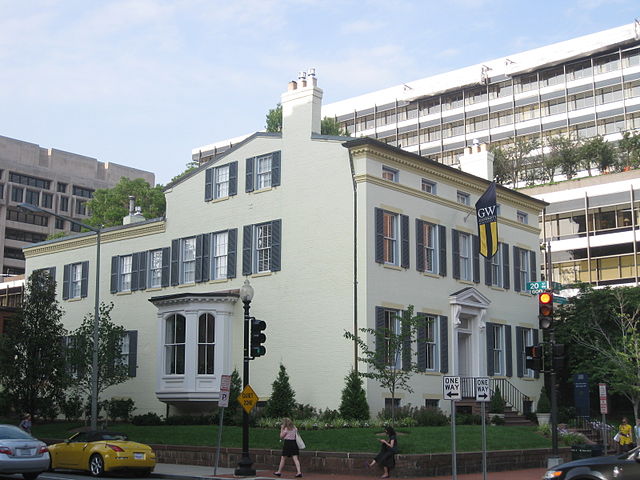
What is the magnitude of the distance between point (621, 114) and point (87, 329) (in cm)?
7815

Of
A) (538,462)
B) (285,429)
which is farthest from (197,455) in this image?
(538,462)

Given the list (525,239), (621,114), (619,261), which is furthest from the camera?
(621,114)

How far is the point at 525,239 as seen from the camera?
4159cm

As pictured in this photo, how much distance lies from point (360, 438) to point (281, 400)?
6.14 meters

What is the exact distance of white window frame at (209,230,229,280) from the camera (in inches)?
1433

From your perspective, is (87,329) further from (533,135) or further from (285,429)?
(533,135)

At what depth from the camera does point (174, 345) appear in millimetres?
35875

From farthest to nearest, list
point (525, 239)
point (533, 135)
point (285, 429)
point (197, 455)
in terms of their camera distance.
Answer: point (533, 135) → point (525, 239) → point (197, 455) → point (285, 429)

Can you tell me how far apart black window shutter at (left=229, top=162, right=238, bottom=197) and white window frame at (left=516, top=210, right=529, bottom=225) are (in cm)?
1383

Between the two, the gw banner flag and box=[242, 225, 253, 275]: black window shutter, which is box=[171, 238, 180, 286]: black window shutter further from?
the gw banner flag

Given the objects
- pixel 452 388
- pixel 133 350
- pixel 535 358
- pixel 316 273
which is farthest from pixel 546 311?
pixel 133 350

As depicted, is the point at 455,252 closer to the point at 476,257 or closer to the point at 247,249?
the point at 476,257

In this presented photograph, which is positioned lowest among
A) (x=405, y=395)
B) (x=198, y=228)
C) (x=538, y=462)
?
(x=538, y=462)

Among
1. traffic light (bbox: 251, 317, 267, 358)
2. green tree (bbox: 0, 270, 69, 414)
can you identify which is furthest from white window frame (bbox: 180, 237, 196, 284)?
traffic light (bbox: 251, 317, 267, 358)
